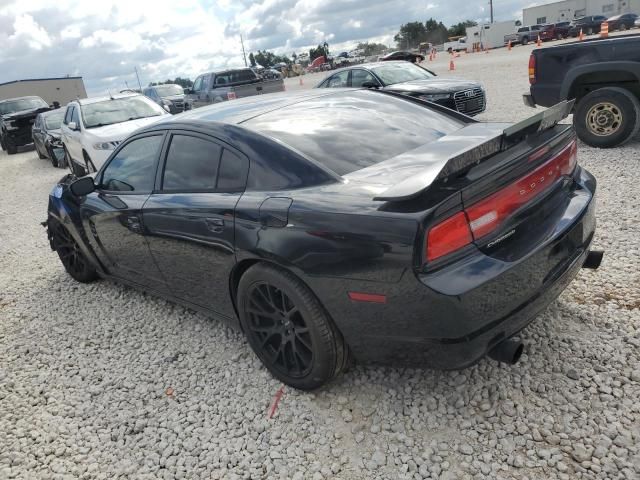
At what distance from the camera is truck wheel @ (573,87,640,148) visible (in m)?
5.84

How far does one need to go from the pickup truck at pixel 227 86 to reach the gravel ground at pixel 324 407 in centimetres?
1145

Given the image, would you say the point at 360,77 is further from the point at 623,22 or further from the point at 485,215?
the point at 623,22

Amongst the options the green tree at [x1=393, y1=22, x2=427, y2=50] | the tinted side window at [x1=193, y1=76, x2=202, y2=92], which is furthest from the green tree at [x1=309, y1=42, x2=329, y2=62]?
the tinted side window at [x1=193, y1=76, x2=202, y2=92]

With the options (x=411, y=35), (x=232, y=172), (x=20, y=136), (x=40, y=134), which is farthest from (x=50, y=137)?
(x=411, y=35)

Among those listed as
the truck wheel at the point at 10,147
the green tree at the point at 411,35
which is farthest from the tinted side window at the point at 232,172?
the green tree at the point at 411,35

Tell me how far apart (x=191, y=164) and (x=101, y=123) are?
7.28 meters

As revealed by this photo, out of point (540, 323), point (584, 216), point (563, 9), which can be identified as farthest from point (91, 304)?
point (563, 9)

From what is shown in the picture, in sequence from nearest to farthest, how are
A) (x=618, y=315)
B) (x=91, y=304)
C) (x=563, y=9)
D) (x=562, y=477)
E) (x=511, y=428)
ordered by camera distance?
(x=562, y=477), (x=511, y=428), (x=618, y=315), (x=91, y=304), (x=563, y=9)

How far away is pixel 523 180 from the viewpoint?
238 centimetres

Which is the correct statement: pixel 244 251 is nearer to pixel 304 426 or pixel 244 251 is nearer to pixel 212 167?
pixel 212 167

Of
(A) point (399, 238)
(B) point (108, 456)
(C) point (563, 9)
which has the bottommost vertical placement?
(B) point (108, 456)

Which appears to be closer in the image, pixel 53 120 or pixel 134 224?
pixel 134 224

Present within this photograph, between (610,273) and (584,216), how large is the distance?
1045 mm

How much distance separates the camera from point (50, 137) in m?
12.6
